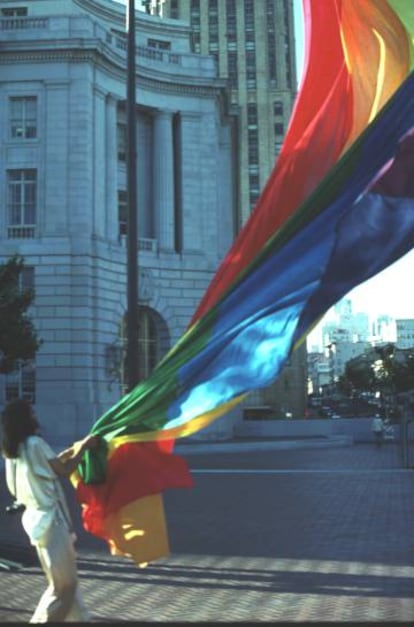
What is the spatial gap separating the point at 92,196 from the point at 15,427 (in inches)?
1414

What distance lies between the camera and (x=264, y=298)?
5383 mm

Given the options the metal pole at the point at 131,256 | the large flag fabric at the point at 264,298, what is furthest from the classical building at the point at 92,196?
the large flag fabric at the point at 264,298

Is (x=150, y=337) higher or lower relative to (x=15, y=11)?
lower

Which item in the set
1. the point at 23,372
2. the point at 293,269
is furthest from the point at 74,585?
the point at 23,372

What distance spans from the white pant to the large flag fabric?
0.63 feet

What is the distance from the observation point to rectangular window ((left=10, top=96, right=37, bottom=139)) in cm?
4072

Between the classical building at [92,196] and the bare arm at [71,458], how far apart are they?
32331mm

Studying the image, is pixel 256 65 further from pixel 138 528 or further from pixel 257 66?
pixel 138 528

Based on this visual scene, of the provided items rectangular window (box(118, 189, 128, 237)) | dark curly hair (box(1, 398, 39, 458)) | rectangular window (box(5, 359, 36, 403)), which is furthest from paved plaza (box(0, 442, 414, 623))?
rectangular window (box(118, 189, 128, 237))

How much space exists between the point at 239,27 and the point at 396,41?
93610 millimetres

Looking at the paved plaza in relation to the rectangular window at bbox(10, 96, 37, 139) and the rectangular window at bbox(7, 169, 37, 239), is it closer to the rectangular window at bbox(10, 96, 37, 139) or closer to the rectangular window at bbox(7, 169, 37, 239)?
the rectangular window at bbox(7, 169, 37, 239)

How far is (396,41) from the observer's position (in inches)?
247

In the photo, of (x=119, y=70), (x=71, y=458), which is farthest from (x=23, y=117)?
(x=71, y=458)

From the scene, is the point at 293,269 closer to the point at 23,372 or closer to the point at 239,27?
the point at 23,372
